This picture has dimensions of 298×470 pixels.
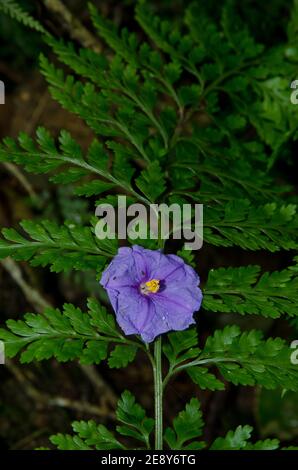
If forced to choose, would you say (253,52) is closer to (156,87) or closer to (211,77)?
(211,77)

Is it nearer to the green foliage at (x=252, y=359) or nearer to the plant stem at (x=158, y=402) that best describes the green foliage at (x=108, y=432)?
the plant stem at (x=158, y=402)

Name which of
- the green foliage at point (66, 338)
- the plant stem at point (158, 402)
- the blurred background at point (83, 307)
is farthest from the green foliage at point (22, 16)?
the plant stem at point (158, 402)

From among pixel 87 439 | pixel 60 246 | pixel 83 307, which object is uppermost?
Answer: pixel 60 246

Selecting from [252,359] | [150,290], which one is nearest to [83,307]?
[150,290]

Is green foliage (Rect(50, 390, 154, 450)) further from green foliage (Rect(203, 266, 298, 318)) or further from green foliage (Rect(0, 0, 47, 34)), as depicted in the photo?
green foliage (Rect(0, 0, 47, 34))

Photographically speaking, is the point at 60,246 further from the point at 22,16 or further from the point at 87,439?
the point at 22,16

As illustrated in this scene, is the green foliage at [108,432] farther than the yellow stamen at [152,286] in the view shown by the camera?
No
